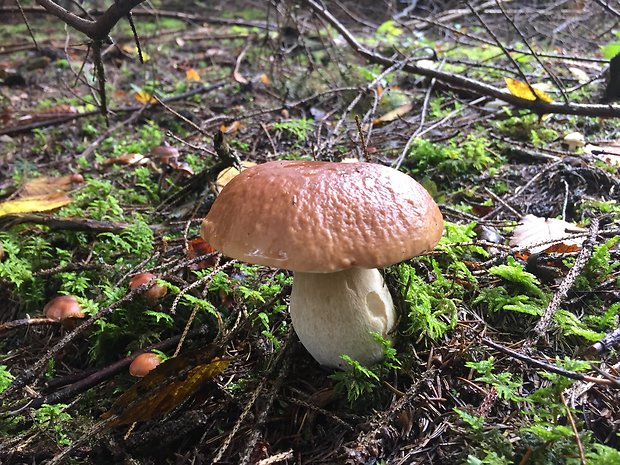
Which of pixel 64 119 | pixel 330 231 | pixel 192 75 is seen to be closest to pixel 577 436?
pixel 330 231

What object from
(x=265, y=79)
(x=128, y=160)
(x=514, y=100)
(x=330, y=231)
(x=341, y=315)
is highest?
(x=330, y=231)

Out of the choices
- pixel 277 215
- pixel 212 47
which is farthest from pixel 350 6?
pixel 277 215

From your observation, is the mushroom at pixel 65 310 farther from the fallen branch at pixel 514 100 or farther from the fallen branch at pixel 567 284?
the fallen branch at pixel 514 100

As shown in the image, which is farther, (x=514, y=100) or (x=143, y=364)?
(x=514, y=100)

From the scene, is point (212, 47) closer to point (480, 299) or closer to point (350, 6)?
point (350, 6)

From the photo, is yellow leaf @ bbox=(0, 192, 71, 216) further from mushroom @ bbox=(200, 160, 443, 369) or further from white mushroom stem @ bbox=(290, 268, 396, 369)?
white mushroom stem @ bbox=(290, 268, 396, 369)

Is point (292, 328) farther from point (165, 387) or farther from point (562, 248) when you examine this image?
point (562, 248)

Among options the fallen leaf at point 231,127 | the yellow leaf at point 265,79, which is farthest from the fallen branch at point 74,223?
the yellow leaf at point 265,79
